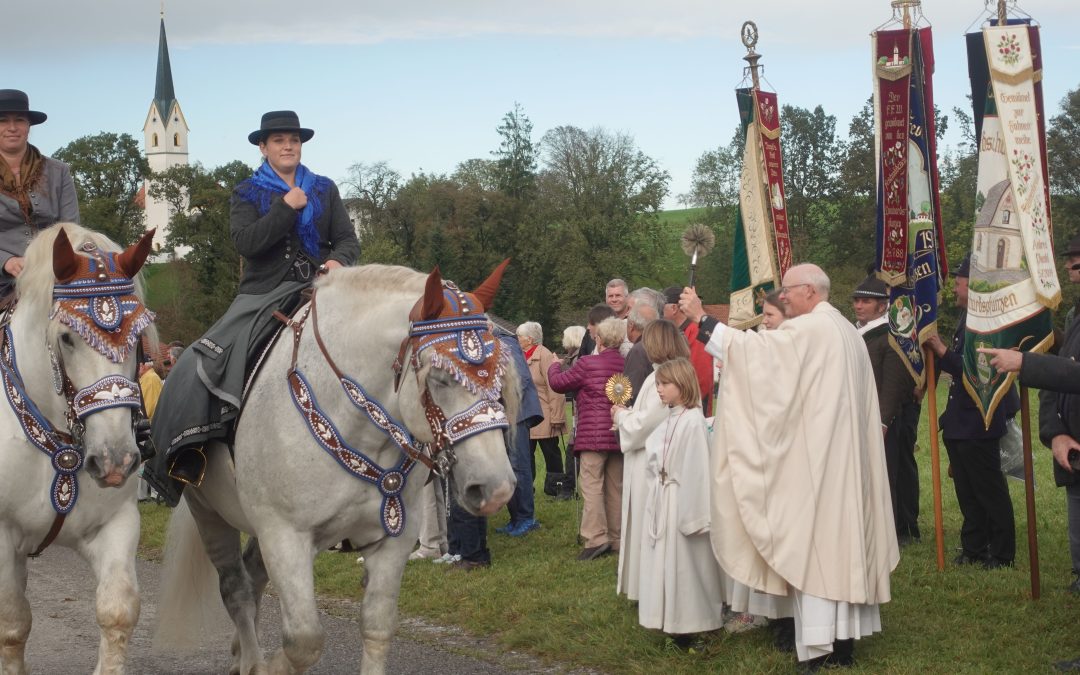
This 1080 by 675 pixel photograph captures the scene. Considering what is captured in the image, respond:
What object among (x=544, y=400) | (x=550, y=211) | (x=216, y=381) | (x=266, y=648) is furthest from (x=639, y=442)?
(x=550, y=211)

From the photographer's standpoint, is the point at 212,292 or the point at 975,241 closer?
the point at 975,241

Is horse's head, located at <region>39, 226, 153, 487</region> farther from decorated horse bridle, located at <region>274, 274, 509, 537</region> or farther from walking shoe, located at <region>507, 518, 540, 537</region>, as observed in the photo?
walking shoe, located at <region>507, 518, 540, 537</region>

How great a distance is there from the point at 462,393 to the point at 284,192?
6.73 feet

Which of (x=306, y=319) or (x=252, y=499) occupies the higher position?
(x=306, y=319)

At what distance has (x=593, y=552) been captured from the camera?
1036 cm

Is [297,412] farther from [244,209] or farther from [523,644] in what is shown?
[523,644]

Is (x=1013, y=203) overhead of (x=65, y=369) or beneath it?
overhead

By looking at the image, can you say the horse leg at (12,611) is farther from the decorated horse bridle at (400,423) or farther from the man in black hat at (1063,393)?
the man in black hat at (1063,393)

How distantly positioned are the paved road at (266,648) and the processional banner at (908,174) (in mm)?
3740

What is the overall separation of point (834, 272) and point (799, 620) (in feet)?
167

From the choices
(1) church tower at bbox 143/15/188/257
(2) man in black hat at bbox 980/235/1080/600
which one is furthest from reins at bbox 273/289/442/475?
(1) church tower at bbox 143/15/188/257

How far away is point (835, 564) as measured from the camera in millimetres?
6414

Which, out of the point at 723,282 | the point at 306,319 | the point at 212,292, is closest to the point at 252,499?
the point at 306,319

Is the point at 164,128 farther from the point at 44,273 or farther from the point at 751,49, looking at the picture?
the point at 44,273
